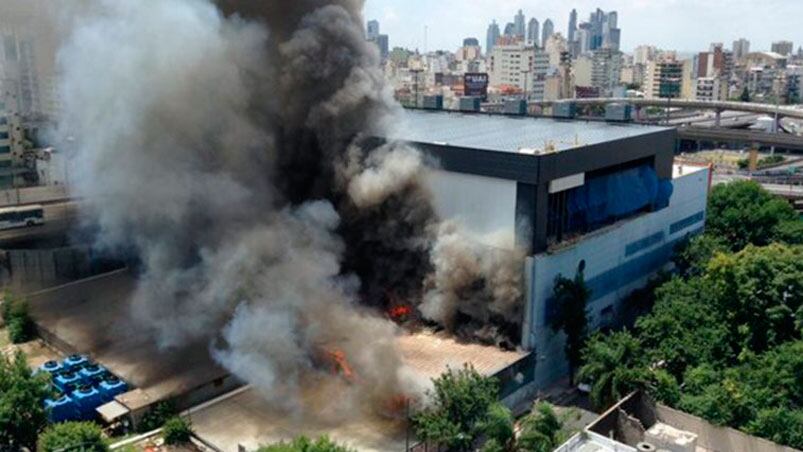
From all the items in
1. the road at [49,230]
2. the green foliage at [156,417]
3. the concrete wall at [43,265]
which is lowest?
the green foliage at [156,417]

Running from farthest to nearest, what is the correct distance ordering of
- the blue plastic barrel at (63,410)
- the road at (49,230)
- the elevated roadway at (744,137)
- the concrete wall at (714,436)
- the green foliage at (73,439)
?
the elevated roadway at (744,137)
the road at (49,230)
the blue plastic barrel at (63,410)
the concrete wall at (714,436)
the green foliage at (73,439)

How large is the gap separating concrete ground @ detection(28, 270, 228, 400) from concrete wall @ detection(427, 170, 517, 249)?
8.61 meters

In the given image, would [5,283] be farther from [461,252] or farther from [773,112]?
[773,112]

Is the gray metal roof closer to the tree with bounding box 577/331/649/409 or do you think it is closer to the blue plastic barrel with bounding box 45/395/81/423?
the tree with bounding box 577/331/649/409

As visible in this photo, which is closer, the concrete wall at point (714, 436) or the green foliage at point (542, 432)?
the green foliage at point (542, 432)

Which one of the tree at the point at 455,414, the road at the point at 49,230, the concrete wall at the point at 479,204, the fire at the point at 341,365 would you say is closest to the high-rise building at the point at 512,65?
the road at the point at 49,230

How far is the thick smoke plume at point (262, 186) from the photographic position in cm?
1998

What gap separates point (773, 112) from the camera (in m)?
80.1

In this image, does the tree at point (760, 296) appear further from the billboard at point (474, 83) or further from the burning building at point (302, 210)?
the billboard at point (474, 83)

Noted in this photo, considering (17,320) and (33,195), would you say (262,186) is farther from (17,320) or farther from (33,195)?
(33,195)

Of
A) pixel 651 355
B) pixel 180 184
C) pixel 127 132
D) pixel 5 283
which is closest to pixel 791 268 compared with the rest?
pixel 651 355

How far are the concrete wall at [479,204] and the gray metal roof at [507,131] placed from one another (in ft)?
3.68

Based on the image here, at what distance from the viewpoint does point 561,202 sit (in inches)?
899

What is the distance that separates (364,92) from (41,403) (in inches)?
534
